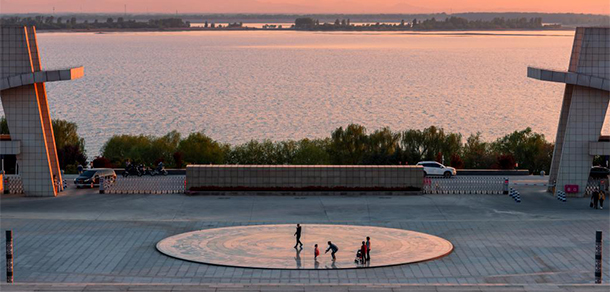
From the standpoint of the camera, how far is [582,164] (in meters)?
67.7

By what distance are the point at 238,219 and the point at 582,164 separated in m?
25.4

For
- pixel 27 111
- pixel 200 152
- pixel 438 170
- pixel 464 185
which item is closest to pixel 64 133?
pixel 200 152

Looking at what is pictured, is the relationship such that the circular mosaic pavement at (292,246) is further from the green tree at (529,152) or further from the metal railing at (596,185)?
the green tree at (529,152)

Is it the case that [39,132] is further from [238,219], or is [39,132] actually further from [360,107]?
[360,107]

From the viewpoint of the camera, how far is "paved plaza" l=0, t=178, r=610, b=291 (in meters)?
45.4

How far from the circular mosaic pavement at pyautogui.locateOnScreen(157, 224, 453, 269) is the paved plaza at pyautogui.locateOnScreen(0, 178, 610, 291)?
77 centimetres

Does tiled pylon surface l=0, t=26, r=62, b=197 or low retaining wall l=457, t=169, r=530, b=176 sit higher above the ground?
tiled pylon surface l=0, t=26, r=62, b=197

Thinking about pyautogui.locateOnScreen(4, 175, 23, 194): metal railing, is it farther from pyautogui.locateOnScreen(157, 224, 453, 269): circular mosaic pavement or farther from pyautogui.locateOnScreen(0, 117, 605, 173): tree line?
pyautogui.locateOnScreen(0, 117, 605, 173): tree line

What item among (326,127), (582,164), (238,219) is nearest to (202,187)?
(238,219)

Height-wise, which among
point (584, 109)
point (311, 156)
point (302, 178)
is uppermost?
point (584, 109)

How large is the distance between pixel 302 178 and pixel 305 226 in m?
12.1

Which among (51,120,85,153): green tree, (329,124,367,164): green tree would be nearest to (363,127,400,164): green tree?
(329,124,367,164): green tree

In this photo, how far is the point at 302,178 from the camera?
2704 inches

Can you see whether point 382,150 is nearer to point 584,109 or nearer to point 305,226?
point 584,109
